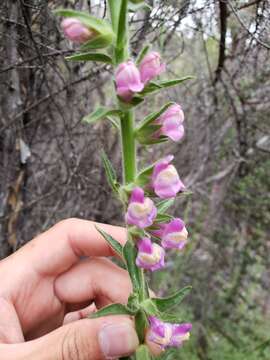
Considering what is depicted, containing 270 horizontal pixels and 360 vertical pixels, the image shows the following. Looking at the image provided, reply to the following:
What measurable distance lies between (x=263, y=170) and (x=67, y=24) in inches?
98.1

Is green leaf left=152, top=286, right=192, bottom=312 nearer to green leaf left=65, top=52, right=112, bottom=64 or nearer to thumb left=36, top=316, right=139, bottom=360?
thumb left=36, top=316, right=139, bottom=360

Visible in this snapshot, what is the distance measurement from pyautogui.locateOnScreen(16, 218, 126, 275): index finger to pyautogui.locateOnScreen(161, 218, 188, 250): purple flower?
1.81 ft

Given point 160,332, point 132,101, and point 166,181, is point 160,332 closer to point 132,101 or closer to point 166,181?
point 166,181

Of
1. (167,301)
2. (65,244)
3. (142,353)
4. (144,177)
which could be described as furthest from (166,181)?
(65,244)

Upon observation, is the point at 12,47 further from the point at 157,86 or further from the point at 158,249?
the point at 158,249

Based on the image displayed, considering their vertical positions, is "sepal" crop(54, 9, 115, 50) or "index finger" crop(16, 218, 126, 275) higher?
"sepal" crop(54, 9, 115, 50)

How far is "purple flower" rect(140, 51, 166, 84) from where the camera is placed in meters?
0.87

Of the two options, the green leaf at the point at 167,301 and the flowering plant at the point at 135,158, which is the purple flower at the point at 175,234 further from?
the green leaf at the point at 167,301

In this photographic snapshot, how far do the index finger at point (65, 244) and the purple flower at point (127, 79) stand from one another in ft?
2.46

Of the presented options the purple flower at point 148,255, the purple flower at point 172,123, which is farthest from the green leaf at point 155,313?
the purple flower at point 172,123

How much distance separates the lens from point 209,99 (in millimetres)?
2795

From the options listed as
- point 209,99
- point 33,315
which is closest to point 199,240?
point 209,99

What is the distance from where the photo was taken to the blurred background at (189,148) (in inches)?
63.7

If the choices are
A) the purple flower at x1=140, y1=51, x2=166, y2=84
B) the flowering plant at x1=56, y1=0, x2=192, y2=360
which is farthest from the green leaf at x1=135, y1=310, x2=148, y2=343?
the purple flower at x1=140, y1=51, x2=166, y2=84
